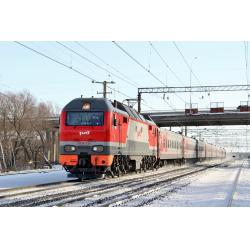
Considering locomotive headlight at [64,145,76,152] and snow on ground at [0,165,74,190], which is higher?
locomotive headlight at [64,145,76,152]

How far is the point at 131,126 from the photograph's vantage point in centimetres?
1841

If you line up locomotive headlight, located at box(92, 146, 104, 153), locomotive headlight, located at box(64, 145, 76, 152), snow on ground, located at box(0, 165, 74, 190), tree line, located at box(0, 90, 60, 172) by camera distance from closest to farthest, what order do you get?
snow on ground, located at box(0, 165, 74, 190), locomotive headlight, located at box(92, 146, 104, 153), locomotive headlight, located at box(64, 145, 76, 152), tree line, located at box(0, 90, 60, 172)

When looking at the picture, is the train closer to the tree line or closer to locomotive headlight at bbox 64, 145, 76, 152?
locomotive headlight at bbox 64, 145, 76, 152

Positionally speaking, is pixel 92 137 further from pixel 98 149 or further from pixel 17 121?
pixel 17 121

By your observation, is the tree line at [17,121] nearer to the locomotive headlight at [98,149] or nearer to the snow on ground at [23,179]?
the snow on ground at [23,179]

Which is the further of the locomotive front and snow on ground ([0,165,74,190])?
the locomotive front

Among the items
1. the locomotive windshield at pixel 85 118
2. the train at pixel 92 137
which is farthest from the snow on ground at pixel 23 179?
the locomotive windshield at pixel 85 118

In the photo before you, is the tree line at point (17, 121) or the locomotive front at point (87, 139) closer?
the locomotive front at point (87, 139)

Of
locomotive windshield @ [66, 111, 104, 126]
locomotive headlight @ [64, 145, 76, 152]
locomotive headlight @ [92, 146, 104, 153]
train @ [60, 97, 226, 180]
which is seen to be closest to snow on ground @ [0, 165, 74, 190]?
train @ [60, 97, 226, 180]

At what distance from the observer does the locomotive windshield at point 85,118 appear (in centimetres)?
1506

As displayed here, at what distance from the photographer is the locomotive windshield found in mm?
15062
